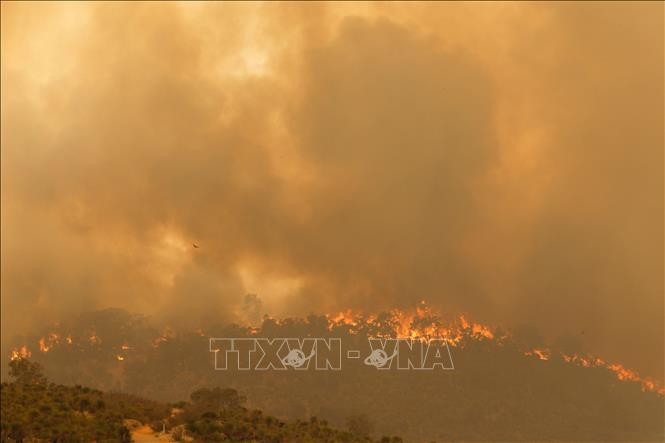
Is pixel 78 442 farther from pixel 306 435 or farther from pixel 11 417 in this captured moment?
pixel 306 435

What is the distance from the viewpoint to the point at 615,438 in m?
197

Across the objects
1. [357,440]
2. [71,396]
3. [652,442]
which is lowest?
[652,442]

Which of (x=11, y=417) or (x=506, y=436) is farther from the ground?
(x=11, y=417)

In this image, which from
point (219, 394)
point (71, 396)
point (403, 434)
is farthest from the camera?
point (403, 434)

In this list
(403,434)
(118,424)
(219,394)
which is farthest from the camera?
(403,434)

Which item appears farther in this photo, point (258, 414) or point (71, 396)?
point (258, 414)

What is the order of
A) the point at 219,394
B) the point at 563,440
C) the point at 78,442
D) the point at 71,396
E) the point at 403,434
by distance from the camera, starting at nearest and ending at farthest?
1. the point at 78,442
2. the point at 71,396
3. the point at 219,394
4. the point at 403,434
5. the point at 563,440

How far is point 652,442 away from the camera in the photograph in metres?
194

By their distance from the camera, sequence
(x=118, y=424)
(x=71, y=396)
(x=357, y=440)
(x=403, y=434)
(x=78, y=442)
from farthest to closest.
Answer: (x=403, y=434) → (x=357, y=440) → (x=71, y=396) → (x=118, y=424) → (x=78, y=442)

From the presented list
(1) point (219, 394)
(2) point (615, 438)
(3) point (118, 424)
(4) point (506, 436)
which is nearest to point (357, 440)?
(3) point (118, 424)

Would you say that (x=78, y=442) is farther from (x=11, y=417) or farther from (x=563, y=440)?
(x=563, y=440)

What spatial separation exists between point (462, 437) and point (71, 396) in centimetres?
14758

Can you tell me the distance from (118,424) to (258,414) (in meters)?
14.7

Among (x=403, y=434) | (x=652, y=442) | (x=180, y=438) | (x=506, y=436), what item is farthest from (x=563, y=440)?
(x=180, y=438)
